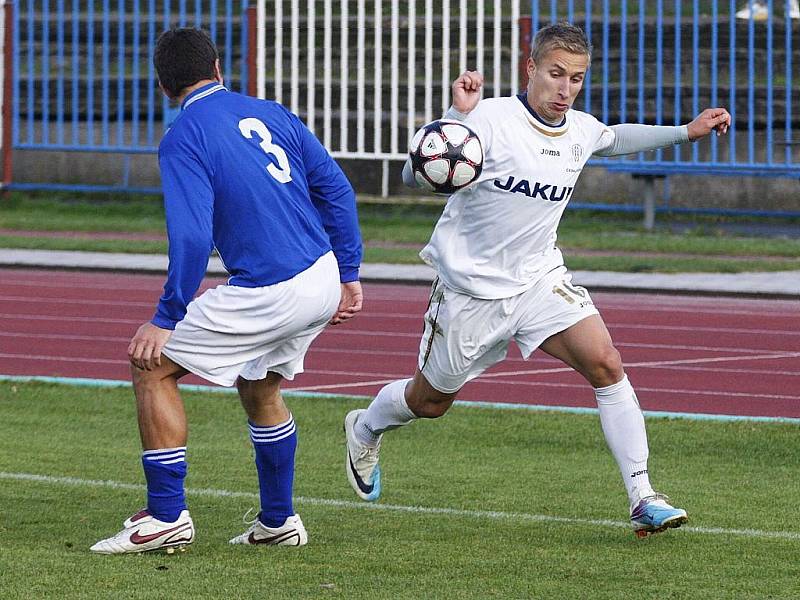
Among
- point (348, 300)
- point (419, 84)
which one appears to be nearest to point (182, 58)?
point (348, 300)

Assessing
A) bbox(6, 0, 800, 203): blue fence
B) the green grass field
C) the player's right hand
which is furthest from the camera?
bbox(6, 0, 800, 203): blue fence

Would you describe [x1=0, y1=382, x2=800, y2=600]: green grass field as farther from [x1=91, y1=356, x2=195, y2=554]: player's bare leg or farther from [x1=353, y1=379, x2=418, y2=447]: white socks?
[x1=353, y1=379, x2=418, y2=447]: white socks

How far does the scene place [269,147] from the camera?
5805 millimetres

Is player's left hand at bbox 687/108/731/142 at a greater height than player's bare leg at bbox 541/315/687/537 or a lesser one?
greater

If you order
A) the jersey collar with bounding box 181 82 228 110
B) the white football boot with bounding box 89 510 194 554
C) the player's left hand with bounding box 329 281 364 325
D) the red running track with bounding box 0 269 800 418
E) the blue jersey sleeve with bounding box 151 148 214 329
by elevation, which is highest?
the jersey collar with bounding box 181 82 228 110

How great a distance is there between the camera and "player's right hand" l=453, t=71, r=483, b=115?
6.26 metres

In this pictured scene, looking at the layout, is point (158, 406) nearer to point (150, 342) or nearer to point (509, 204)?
point (150, 342)

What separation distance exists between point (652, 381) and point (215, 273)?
725 centimetres

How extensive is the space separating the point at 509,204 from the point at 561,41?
63 cm

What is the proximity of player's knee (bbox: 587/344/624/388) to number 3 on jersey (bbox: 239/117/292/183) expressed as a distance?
134 centimetres

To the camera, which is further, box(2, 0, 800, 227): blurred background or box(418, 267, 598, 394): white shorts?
box(2, 0, 800, 227): blurred background

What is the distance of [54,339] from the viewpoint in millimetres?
12539

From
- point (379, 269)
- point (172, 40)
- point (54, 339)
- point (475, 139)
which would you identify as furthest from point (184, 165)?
point (379, 269)

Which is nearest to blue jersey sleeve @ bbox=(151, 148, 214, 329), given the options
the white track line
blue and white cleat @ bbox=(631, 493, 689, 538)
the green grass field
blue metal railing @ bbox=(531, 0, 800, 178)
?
the green grass field
